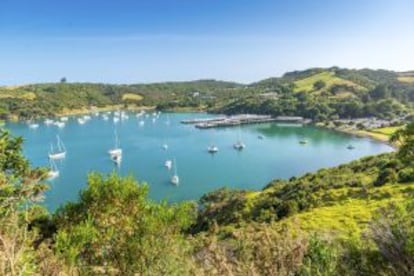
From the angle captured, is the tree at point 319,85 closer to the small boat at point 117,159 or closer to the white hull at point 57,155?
the small boat at point 117,159

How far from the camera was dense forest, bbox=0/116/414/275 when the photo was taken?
27.9ft

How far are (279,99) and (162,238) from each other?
130696 millimetres

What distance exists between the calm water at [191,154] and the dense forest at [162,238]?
1083 inches

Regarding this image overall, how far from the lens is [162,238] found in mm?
12141

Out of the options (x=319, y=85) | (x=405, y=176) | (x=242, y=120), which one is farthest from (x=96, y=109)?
(x=405, y=176)

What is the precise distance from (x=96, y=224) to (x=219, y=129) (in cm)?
9237

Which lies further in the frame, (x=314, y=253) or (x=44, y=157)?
(x=44, y=157)

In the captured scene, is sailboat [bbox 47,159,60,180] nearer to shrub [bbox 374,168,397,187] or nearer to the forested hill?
shrub [bbox 374,168,397,187]

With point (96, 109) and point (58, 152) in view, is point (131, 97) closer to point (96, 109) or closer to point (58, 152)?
point (96, 109)

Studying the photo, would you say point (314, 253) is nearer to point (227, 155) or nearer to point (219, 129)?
point (227, 155)

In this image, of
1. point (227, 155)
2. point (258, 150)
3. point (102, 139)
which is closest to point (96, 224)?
point (227, 155)

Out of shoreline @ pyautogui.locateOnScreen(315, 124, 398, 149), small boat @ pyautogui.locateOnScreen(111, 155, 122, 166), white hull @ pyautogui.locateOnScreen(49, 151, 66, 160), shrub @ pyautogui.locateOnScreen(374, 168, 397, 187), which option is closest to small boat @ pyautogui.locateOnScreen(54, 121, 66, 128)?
white hull @ pyautogui.locateOnScreen(49, 151, 66, 160)

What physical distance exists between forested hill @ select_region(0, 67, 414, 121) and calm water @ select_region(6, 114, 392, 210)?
15762 millimetres

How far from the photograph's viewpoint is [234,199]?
37844mm
